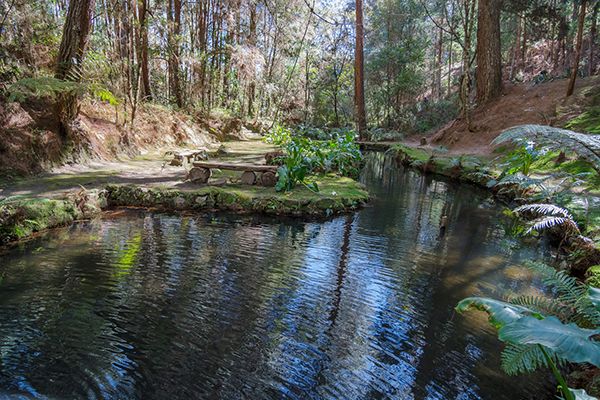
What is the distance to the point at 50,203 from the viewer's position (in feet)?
19.5

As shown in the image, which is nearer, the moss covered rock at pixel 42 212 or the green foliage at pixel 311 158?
the moss covered rock at pixel 42 212

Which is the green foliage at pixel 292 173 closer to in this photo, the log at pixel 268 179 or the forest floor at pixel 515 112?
the log at pixel 268 179

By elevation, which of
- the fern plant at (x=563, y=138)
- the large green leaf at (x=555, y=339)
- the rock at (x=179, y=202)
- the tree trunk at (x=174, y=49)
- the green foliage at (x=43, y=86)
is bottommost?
the rock at (x=179, y=202)

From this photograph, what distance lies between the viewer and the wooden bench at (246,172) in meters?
8.43

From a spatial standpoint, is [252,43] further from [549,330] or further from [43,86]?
[549,330]

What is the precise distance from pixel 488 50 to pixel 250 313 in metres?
16.3

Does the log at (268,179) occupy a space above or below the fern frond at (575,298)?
above

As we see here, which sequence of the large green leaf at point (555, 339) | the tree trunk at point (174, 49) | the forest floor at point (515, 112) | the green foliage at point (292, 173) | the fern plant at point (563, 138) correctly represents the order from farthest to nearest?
the forest floor at point (515, 112) → the tree trunk at point (174, 49) → the green foliage at point (292, 173) → the fern plant at point (563, 138) → the large green leaf at point (555, 339)

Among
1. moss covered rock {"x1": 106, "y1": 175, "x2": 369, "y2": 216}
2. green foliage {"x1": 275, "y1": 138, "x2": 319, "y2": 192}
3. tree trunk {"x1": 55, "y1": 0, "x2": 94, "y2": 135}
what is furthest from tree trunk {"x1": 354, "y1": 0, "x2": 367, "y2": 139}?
moss covered rock {"x1": 106, "y1": 175, "x2": 369, "y2": 216}

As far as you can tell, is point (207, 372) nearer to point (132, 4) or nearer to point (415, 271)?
point (415, 271)

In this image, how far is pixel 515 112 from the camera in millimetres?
15422

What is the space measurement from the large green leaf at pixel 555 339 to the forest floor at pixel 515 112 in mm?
13355

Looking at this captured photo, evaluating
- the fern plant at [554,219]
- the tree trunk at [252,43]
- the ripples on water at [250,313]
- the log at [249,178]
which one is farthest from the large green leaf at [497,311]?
the tree trunk at [252,43]

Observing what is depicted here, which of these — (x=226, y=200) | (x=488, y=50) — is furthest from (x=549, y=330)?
(x=488, y=50)
